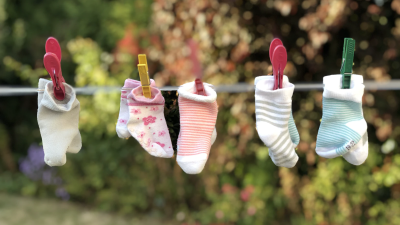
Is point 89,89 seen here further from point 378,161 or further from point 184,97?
point 378,161

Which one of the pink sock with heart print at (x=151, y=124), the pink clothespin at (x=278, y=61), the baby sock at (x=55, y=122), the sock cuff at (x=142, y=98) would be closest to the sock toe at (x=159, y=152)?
the pink sock with heart print at (x=151, y=124)

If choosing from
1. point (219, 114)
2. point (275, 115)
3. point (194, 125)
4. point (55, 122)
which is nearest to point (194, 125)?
point (194, 125)

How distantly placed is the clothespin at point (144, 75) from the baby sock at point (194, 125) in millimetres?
89

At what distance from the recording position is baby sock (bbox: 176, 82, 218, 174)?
871 mm

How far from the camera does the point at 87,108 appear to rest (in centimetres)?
249

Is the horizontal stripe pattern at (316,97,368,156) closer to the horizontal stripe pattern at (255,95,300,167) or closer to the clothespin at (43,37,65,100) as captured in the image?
the horizontal stripe pattern at (255,95,300,167)

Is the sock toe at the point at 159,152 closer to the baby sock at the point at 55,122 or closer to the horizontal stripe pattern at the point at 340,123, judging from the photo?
the baby sock at the point at 55,122

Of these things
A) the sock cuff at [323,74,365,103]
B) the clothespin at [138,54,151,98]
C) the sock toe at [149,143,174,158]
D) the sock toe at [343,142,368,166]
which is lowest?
the sock toe at [343,142,368,166]

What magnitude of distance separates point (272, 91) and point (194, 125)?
0.73 feet

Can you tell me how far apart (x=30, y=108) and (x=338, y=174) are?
9.13 ft

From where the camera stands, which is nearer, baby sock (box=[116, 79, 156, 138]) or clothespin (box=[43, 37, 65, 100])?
clothespin (box=[43, 37, 65, 100])

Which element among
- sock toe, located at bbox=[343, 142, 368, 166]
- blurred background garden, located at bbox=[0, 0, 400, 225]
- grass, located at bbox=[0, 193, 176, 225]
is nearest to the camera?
sock toe, located at bbox=[343, 142, 368, 166]

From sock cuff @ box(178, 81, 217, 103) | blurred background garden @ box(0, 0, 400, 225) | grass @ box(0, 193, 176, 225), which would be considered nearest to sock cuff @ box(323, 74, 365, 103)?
sock cuff @ box(178, 81, 217, 103)

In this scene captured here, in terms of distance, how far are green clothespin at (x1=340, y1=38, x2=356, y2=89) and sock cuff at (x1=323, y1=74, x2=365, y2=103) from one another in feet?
0.05
